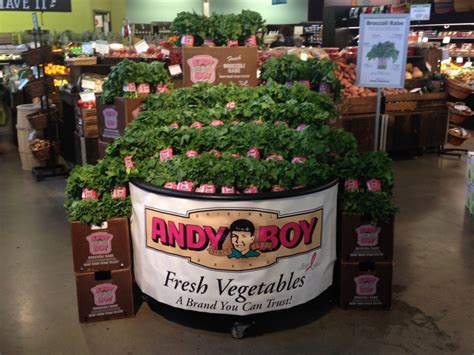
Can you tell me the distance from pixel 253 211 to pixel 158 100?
1.94 meters

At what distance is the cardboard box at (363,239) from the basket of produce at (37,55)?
526 cm

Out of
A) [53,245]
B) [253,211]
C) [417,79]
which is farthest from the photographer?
[417,79]

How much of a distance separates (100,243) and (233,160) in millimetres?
1027

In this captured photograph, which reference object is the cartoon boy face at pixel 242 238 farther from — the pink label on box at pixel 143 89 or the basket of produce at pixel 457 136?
the basket of produce at pixel 457 136

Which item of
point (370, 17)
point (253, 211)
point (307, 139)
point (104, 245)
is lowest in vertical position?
point (104, 245)

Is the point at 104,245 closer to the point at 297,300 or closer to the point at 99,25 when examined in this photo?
the point at 297,300

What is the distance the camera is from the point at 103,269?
3.62 metres

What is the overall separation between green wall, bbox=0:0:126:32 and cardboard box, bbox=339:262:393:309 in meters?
12.1

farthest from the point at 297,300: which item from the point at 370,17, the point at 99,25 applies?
the point at 99,25

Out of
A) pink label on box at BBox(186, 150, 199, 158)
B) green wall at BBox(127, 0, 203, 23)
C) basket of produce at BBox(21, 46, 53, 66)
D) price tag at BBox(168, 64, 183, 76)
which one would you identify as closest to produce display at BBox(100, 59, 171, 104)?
price tag at BBox(168, 64, 183, 76)

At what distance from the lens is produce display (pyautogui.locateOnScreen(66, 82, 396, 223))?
338 cm

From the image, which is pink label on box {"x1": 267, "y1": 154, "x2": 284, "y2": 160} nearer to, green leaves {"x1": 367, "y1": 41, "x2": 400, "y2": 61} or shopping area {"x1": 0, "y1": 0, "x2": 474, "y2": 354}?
shopping area {"x1": 0, "y1": 0, "x2": 474, "y2": 354}

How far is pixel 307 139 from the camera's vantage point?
3.69m

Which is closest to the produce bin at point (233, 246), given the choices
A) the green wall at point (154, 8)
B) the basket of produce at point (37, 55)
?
the basket of produce at point (37, 55)
